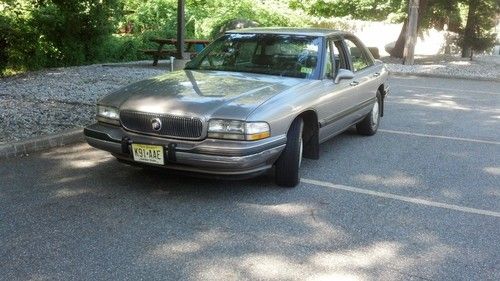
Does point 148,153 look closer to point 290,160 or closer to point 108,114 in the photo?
point 108,114

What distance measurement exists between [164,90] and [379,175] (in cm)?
234

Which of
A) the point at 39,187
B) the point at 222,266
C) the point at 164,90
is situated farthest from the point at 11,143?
the point at 222,266

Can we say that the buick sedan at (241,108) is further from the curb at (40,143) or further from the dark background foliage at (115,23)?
the dark background foliage at (115,23)

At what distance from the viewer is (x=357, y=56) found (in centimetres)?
676

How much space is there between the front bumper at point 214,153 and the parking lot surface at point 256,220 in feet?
1.03

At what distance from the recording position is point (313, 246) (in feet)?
12.2

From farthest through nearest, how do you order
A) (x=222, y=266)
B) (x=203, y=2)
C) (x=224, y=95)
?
(x=203, y=2)
(x=224, y=95)
(x=222, y=266)

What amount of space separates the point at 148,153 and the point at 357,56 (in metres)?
3.41

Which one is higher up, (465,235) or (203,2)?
(203,2)

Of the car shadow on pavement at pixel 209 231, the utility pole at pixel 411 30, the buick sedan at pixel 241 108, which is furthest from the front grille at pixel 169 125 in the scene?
the utility pole at pixel 411 30

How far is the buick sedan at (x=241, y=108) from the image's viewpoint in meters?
4.31

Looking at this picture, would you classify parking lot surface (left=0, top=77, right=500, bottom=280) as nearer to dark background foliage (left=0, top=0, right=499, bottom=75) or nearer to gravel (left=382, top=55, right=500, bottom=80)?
dark background foliage (left=0, top=0, right=499, bottom=75)

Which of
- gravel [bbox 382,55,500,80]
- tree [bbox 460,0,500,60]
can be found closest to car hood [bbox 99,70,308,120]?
gravel [bbox 382,55,500,80]

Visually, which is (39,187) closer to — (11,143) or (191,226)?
(11,143)
